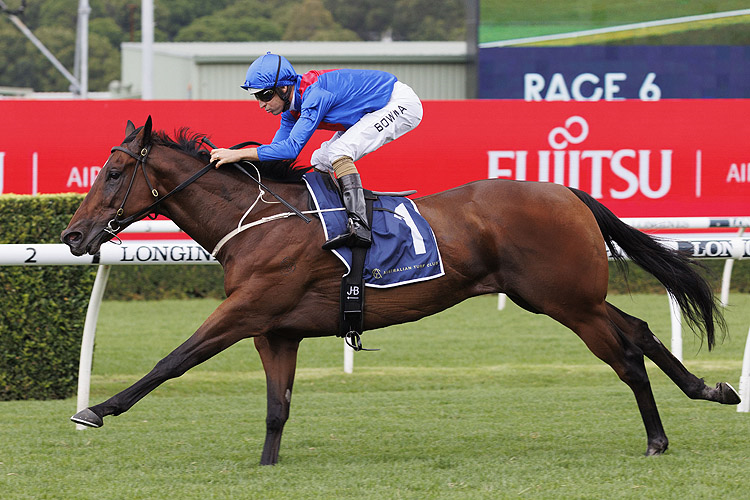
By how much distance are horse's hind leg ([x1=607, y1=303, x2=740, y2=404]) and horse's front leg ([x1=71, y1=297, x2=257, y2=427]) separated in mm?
1676

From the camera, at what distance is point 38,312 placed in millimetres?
5879

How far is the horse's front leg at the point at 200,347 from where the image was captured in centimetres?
406

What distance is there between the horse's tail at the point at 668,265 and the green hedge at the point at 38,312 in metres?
3.05

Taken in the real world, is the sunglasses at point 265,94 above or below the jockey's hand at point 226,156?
above

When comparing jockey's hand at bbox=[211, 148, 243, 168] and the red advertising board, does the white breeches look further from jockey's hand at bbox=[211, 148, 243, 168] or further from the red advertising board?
the red advertising board

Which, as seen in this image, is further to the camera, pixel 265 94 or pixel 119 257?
pixel 119 257

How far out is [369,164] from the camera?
827cm

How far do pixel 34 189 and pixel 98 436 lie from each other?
12.2 feet

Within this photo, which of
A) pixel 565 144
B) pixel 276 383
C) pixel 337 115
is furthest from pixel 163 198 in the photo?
pixel 565 144

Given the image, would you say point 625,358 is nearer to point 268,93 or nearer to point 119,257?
point 268,93

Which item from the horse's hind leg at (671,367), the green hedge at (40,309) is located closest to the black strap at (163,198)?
the green hedge at (40,309)

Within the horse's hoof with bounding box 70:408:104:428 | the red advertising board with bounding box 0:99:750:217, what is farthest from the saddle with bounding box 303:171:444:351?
the red advertising board with bounding box 0:99:750:217

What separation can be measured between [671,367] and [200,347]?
6.89 feet

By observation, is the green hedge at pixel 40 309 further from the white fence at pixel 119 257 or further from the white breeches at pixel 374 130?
the white breeches at pixel 374 130
